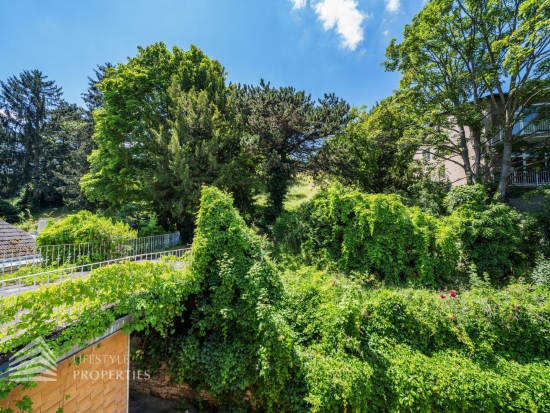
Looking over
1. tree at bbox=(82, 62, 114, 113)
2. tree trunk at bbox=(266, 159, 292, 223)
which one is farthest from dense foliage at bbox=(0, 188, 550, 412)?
tree at bbox=(82, 62, 114, 113)

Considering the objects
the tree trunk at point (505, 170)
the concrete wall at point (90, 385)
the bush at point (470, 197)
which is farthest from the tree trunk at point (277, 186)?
the tree trunk at point (505, 170)

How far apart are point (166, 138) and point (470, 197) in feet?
51.0

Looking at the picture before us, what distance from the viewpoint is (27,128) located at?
26.5 metres

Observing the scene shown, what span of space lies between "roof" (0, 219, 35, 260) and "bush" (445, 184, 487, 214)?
16946 mm

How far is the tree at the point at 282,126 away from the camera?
1253cm

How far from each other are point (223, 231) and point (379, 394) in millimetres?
5479

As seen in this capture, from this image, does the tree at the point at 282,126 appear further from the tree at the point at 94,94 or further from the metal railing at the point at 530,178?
the tree at the point at 94,94

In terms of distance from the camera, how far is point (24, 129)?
1046 inches

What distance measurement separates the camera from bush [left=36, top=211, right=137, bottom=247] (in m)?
7.46

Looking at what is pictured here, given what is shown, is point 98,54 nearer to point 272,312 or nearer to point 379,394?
point 272,312

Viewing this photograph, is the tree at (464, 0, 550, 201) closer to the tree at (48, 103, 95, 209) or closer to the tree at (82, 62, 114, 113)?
Result: the tree at (48, 103, 95, 209)

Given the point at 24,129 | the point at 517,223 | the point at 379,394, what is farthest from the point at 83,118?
the point at 517,223

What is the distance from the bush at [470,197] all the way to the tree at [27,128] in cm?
3811

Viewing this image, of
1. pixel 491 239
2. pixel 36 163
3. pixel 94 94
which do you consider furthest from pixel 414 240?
pixel 36 163
